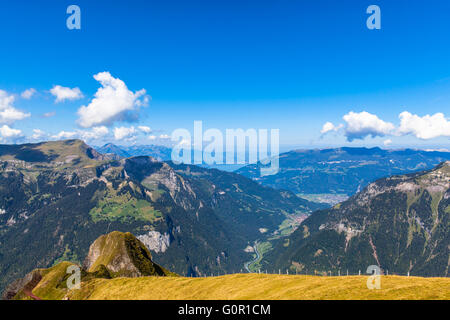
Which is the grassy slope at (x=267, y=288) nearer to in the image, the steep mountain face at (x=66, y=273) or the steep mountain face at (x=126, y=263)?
the steep mountain face at (x=66, y=273)

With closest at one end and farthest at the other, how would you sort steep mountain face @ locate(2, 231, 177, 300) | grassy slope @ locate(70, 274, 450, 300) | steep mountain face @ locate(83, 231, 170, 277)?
grassy slope @ locate(70, 274, 450, 300) → steep mountain face @ locate(2, 231, 177, 300) → steep mountain face @ locate(83, 231, 170, 277)

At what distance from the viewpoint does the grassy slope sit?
182ft

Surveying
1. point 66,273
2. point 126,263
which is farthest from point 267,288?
point 126,263

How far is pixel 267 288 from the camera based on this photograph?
79.4m

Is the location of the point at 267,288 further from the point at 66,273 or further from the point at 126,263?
the point at 126,263

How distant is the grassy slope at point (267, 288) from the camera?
5550 cm

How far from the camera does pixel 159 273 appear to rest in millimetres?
184500

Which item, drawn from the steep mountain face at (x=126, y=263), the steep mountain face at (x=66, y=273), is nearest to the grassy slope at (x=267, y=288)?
the steep mountain face at (x=66, y=273)

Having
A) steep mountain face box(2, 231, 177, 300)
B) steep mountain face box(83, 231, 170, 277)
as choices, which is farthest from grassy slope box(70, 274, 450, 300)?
steep mountain face box(83, 231, 170, 277)

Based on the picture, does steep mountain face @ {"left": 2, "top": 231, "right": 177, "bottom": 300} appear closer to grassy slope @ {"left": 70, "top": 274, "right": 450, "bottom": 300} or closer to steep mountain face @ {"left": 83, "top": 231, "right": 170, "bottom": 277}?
steep mountain face @ {"left": 83, "top": 231, "right": 170, "bottom": 277}

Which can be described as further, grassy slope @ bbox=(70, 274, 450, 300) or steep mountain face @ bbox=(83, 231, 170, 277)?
steep mountain face @ bbox=(83, 231, 170, 277)
